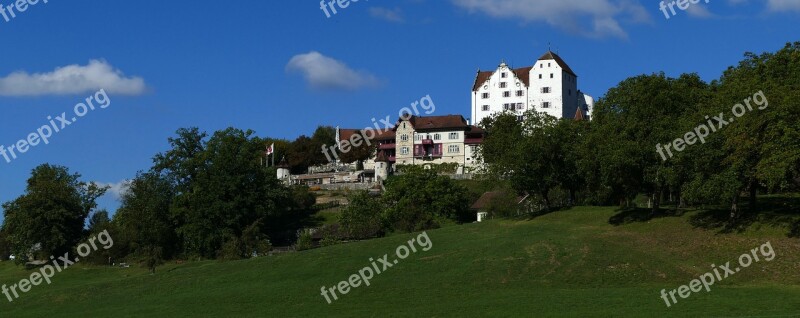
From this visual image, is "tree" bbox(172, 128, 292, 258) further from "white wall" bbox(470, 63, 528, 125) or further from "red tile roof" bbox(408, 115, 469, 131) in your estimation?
"white wall" bbox(470, 63, 528, 125)

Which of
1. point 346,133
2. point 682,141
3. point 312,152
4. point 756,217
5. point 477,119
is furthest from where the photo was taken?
point 346,133

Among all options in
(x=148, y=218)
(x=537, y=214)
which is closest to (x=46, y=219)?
(x=148, y=218)

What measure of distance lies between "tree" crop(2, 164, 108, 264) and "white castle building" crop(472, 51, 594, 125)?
224 feet

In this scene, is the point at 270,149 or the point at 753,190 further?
the point at 270,149

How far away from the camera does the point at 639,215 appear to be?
232 feet

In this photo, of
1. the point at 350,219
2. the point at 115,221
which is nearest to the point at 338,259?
the point at 350,219

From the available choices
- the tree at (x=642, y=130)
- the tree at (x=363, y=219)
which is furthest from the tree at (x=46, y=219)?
the tree at (x=642, y=130)

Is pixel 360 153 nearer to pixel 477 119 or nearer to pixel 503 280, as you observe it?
pixel 477 119

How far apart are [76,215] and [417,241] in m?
56.2

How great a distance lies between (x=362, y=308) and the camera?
50156mm

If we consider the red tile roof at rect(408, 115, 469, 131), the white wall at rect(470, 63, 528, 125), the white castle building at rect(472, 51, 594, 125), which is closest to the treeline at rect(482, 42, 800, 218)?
the red tile roof at rect(408, 115, 469, 131)

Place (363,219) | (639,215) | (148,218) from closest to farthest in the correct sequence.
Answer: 1. (639,215)
2. (363,219)
3. (148,218)

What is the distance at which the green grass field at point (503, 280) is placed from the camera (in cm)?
4691

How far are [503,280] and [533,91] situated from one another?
97.3 m
